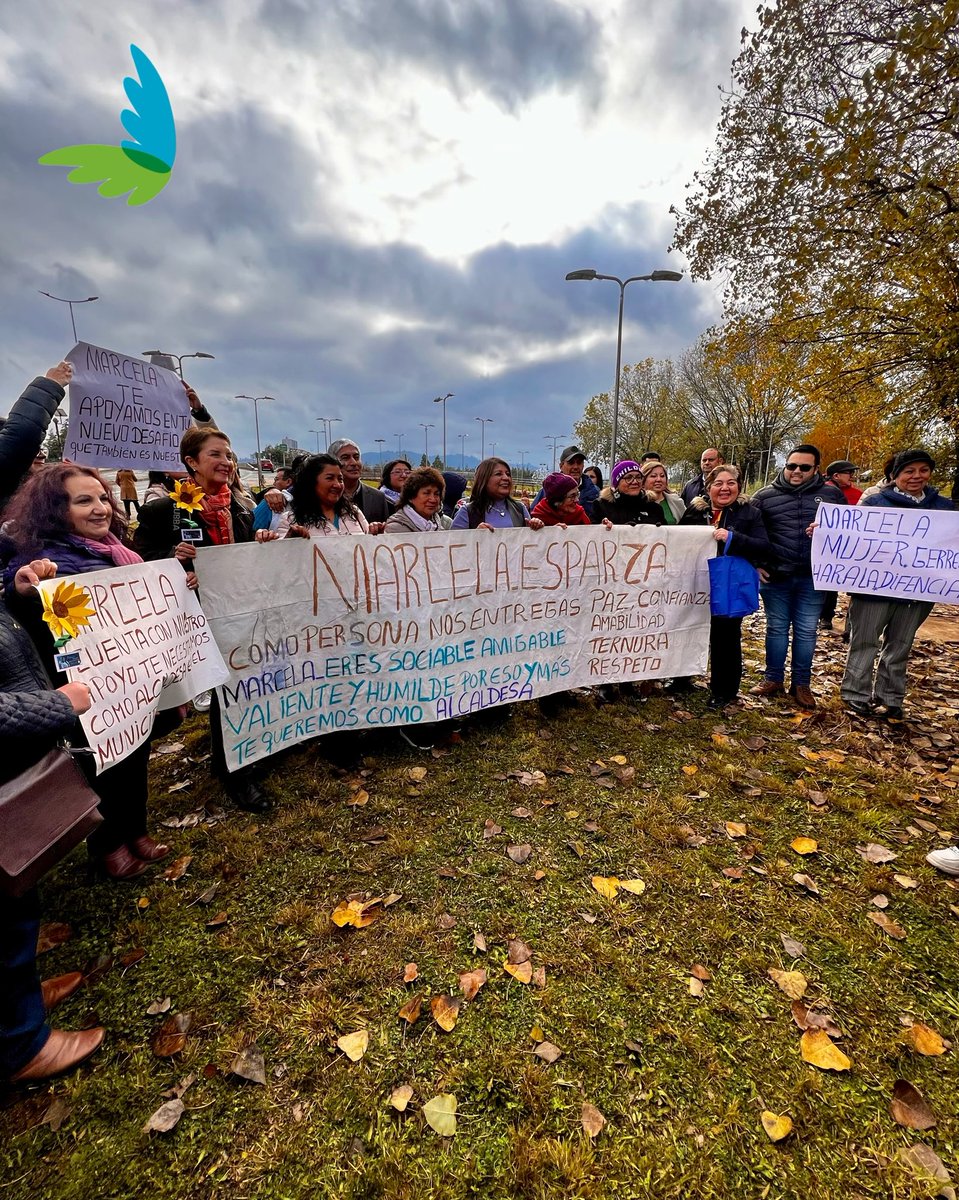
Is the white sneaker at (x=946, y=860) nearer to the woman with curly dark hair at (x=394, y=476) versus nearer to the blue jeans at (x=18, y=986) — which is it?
the blue jeans at (x=18, y=986)

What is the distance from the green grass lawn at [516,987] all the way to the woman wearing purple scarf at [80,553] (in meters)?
0.26

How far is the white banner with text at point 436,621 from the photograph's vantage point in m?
3.51

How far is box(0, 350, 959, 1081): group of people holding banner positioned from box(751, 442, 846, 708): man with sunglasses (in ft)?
0.05

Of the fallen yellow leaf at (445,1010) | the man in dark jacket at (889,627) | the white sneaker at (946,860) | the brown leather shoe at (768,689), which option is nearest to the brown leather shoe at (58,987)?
the fallen yellow leaf at (445,1010)

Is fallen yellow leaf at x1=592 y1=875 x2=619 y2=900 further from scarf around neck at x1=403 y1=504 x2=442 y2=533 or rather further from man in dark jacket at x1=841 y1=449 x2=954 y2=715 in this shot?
man in dark jacket at x1=841 y1=449 x2=954 y2=715

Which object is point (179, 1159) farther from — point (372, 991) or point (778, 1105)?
point (778, 1105)

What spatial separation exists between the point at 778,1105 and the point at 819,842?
5.80ft

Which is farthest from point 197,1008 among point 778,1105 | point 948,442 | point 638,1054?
point 948,442

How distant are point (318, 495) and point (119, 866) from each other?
2603 mm

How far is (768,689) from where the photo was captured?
5480 millimetres

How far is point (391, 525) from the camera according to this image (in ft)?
13.7

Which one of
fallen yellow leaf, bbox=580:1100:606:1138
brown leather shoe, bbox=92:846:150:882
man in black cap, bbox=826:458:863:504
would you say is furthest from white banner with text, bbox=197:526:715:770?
man in black cap, bbox=826:458:863:504

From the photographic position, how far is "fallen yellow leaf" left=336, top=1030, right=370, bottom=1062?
2.01 metres

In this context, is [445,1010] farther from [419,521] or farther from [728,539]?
[728,539]
